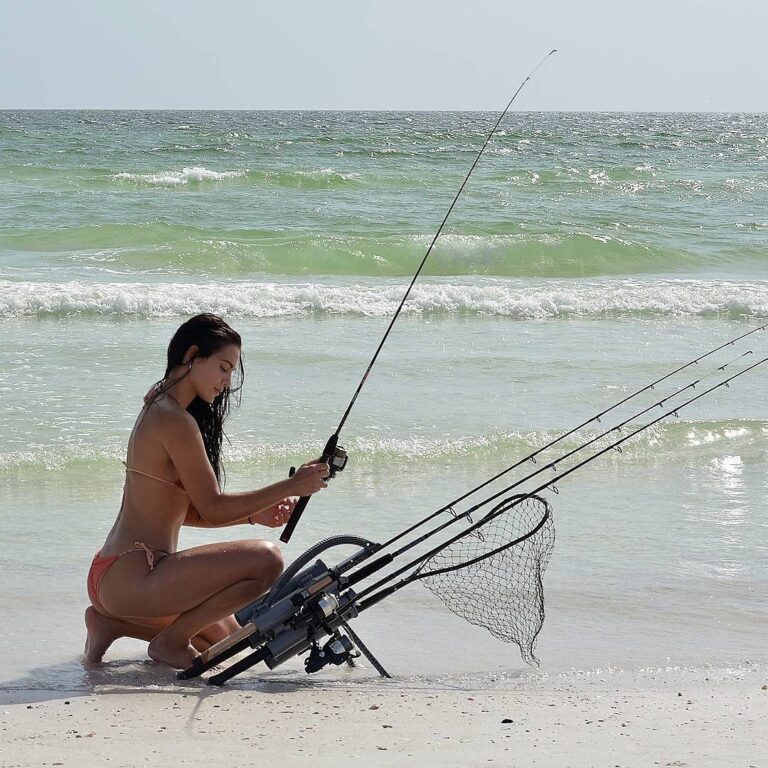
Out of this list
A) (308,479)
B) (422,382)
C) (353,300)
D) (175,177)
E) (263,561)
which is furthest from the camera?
(175,177)

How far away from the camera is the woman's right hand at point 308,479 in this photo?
299 centimetres

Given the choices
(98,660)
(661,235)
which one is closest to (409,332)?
(98,660)

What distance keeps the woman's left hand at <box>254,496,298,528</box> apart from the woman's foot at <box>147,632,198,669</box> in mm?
395

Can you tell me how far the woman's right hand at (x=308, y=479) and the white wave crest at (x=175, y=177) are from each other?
19.8 m

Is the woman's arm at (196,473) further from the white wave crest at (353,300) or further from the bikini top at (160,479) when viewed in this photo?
the white wave crest at (353,300)

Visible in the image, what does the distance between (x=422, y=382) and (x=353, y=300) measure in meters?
3.37

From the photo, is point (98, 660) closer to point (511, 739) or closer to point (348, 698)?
point (348, 698)

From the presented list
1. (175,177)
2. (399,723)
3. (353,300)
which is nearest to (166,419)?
(399,723)

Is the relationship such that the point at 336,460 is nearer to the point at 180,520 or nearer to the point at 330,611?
the point at 330,611

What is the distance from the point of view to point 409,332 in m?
9.40

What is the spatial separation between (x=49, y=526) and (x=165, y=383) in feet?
5.53

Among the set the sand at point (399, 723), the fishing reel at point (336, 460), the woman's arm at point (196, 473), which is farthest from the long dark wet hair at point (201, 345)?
the sand at point (399, 723)

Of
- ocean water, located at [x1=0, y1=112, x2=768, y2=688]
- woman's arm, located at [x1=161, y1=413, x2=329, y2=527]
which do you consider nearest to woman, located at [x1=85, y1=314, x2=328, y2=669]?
woman's arm, located at [x1=161, y1=413, x2=329, y2=527]

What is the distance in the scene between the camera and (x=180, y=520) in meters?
3.27
